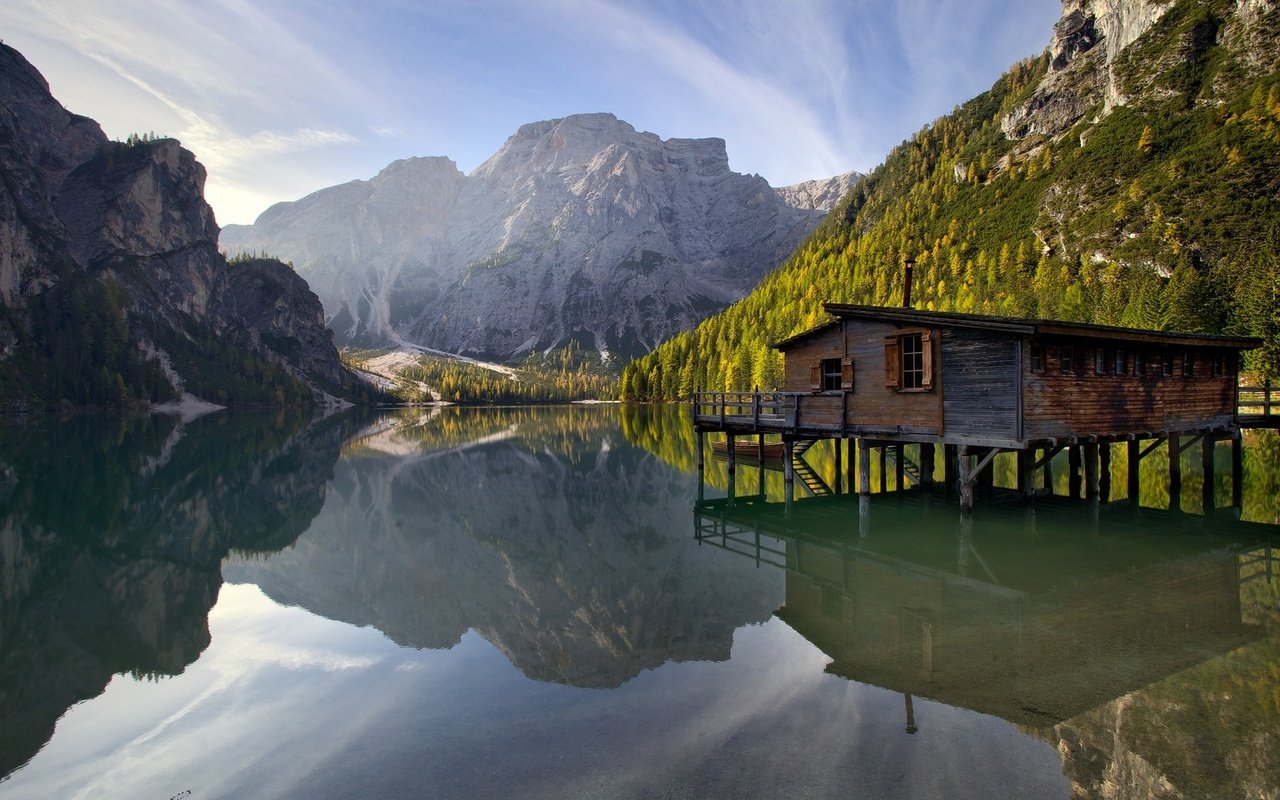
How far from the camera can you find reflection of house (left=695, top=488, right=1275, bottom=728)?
38.9ft

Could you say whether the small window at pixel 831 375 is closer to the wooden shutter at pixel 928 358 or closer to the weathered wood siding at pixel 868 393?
the weathered wood siding at pixel 868 393

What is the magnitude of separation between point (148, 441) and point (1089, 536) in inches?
3801

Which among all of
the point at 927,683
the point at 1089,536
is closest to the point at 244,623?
the point at 927,683

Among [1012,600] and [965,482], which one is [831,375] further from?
[1012,600]

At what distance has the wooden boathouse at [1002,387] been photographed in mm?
22484

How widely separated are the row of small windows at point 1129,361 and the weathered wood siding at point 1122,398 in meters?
0.05

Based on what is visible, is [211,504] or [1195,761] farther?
[211,504]

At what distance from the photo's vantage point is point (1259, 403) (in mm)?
31906

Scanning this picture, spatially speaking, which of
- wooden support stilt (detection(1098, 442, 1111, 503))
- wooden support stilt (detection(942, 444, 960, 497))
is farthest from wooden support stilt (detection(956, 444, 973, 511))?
wooden support stilt (detection(1098, 442, 1111, 503))

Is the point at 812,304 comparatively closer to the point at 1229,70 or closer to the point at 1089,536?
the point at 1229,70

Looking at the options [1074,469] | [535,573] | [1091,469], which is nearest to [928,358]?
[1091,469]

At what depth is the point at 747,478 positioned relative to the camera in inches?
1658

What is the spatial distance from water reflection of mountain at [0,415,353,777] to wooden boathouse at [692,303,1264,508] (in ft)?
77.2

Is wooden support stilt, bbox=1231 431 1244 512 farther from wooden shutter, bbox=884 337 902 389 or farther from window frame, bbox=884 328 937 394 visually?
wooden shutter, bbox=884 337 902 389
